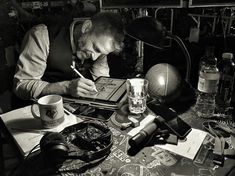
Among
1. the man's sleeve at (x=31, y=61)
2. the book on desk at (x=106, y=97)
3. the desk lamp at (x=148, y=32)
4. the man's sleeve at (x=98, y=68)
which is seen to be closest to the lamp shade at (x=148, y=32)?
the desk lamp at (x=148, y=32)

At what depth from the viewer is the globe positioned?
43.0 inches

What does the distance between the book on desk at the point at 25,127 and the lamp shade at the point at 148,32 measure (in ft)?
1.38

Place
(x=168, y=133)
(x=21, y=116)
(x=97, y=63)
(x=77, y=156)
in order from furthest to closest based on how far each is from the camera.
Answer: (x=97, y=63)
(x=21, y=116)
(x=168, y=133)
(x=77, y=156)

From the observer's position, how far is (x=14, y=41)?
75.6 inches

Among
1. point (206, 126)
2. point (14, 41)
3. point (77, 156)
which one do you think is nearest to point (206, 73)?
point (206, 126)

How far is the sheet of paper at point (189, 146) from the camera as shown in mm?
811

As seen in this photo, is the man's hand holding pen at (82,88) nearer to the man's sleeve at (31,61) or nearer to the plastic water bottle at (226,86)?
the man's sleeve at (31,61)

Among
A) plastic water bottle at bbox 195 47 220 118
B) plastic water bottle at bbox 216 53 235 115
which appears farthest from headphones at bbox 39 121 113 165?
plastic water bottle at bbox 216 53 235 115

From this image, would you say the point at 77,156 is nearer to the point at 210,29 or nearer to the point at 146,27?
the point at 146,27

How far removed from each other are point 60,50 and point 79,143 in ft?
2.63

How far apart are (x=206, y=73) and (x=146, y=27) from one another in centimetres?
32

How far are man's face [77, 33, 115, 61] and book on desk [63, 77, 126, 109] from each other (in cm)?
23

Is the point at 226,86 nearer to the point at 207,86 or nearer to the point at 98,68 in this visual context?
the point at 207,86

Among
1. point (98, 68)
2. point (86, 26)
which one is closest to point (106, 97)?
point (86, 26)
